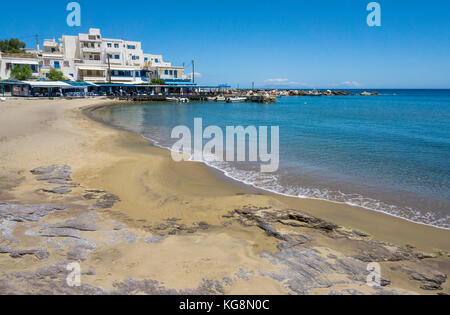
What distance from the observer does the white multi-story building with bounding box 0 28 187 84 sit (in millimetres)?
59062

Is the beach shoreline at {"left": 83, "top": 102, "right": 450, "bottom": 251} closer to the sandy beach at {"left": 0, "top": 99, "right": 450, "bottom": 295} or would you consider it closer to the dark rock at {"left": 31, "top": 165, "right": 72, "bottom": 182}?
the sandy beach at {"left": 0, "top": 99, "right": 450, "bottom": 295}

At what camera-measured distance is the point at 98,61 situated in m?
65.4

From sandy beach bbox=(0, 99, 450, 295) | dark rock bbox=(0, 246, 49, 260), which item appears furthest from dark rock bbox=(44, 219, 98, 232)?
dark rock bbox=(0, 246, 49, 260)

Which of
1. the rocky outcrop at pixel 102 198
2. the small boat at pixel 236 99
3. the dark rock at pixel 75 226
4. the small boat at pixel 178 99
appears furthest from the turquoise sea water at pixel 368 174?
the small boat at pixel 236 99

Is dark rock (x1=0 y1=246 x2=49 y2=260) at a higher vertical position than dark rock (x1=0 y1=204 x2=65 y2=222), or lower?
lower

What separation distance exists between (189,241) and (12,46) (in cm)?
8265

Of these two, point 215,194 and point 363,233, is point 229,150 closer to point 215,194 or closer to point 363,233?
point 215,194

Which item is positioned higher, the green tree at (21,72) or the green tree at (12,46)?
the green tree at (12,46)

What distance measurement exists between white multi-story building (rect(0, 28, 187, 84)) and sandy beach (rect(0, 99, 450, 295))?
5730 centimetres

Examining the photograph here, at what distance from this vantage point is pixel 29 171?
10.1 m

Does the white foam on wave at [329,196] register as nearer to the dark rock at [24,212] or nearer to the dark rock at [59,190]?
the dark rock at [59,190]

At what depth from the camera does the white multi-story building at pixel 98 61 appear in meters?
59.1

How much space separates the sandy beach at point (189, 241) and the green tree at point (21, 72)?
48617 mm

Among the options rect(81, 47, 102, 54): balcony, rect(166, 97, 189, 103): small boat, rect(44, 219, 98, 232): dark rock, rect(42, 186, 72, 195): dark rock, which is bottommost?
rect(44, 219, 98, 232): dark rock
